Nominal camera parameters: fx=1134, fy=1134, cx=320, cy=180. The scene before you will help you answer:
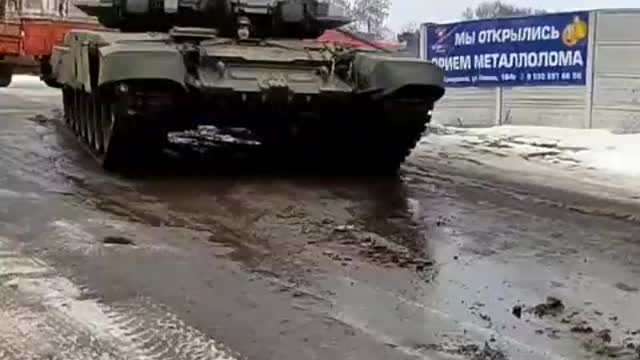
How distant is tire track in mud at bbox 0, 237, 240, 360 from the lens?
15.9 ft

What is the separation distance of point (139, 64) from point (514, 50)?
1029cm

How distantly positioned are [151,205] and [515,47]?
11.2 m

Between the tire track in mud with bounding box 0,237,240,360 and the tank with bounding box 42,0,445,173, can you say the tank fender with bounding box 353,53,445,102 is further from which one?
the tire track in mud with bounding box 0,237,240,360

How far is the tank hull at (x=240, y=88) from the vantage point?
33.6ft

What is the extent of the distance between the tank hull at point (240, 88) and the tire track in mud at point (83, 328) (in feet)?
13.8

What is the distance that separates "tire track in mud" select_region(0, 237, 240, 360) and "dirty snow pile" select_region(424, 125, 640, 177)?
8.27 m

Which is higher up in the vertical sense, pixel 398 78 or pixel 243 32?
pixel 243 32

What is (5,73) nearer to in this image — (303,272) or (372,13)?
(303,272)

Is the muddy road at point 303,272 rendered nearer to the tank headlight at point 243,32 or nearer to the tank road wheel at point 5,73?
the tank headlight at point 243,32

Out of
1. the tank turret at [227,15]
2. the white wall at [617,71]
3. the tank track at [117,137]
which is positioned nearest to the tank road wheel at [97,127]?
the tank track at [117,137]

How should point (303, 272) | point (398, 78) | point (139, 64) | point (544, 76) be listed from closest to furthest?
point (303, 272) < point (139, 64) < point (398, 78) < point (544, 76)

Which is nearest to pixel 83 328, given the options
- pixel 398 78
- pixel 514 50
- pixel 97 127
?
pixel 398 78

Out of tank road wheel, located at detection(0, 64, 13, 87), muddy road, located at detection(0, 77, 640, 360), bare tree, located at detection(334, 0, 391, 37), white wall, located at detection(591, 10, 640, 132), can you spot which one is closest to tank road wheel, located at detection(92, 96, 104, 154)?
muddy road, located at detection(0, 77, 640, 360)

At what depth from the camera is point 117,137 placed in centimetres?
1073
